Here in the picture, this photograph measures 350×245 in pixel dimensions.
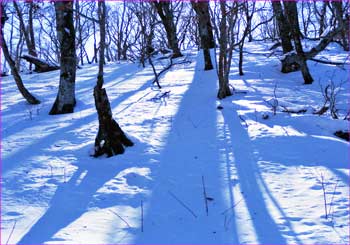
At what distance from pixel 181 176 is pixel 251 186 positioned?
834 mm

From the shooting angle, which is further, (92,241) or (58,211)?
(58,211)

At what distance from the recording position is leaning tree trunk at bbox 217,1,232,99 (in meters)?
7.36

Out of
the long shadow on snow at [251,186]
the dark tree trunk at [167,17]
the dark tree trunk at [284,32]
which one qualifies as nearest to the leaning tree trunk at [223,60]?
the long shadow on snow at [251,186]

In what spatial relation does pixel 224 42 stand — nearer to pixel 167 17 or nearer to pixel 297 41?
pixel 297 41

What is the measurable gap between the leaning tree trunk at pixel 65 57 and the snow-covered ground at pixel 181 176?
316mm

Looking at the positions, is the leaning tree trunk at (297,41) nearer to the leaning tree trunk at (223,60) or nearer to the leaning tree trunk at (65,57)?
the leaning tree trunk at (223,60)

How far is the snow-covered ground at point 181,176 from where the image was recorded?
3354mm

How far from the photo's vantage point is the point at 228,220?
3.53m

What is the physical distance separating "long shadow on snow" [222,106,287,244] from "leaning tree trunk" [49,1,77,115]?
119 inches

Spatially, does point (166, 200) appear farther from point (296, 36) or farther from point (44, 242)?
point (296, 36)

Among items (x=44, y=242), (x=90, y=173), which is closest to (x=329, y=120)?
(x=90, y=173)

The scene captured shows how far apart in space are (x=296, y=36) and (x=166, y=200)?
22.9 feet

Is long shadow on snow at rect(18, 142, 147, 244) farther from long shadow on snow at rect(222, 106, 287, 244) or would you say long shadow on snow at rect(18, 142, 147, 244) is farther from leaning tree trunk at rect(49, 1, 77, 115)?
leaning tree trunk at rect(49, 1, 77, 115)

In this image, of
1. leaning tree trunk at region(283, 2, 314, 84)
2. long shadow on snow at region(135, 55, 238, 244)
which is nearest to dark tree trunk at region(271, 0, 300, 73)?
leaning tree trunk at region(283, 2, 314, 84)
